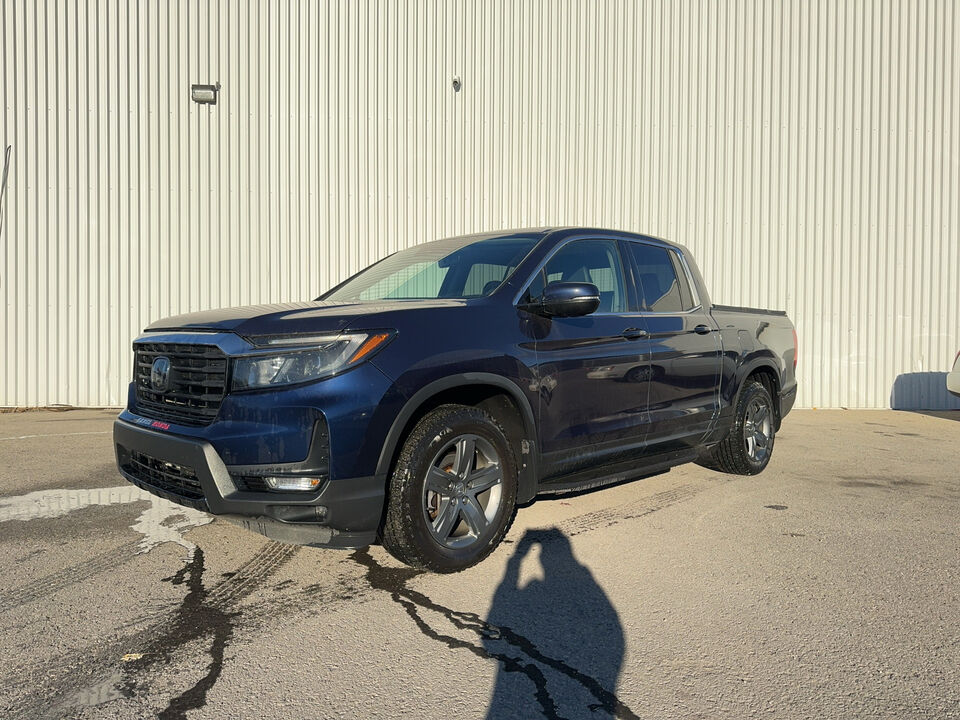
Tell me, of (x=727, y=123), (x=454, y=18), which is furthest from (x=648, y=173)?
(x=454, y=18)

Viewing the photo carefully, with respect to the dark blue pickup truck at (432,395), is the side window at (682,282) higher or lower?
higher

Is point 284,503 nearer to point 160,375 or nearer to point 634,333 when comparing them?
point 160,375

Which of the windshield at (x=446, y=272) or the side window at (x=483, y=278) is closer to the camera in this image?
the side window at (x=483, y=278)

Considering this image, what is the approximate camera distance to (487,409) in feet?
12.6

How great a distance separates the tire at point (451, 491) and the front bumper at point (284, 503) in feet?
0.50

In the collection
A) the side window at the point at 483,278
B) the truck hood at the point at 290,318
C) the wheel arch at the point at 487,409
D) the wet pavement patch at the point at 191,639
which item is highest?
the side window at the point at 483,278

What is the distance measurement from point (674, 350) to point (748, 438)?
4.98 feet

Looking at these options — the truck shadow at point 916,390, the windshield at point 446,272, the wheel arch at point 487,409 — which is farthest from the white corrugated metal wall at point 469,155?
the wheel arch at point 487,409

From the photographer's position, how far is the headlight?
3127mm

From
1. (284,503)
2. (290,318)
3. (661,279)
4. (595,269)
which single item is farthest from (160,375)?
(661,279)

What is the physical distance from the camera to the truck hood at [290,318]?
3.20m

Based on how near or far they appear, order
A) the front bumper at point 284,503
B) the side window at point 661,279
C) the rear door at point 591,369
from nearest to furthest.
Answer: the front bumper at point 284,503
the rear door at point 591,369
the side window at point 661,279

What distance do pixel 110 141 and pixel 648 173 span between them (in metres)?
8.03

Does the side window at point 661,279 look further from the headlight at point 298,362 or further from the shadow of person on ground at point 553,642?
the headlight at point 298,362
